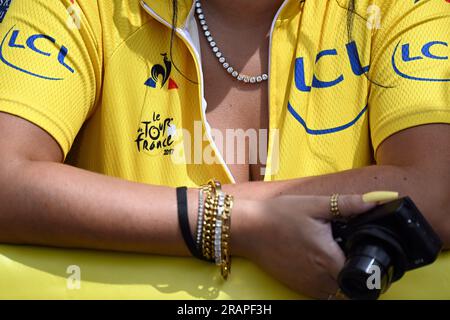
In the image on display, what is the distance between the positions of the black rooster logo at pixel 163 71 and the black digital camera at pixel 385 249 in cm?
92

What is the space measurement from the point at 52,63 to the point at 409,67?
3.31 feet

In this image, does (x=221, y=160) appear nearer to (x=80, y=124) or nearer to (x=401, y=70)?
(x=80, y=124)

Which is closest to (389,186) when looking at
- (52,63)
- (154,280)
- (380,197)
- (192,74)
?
(380,197)

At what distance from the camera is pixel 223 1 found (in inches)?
93.7

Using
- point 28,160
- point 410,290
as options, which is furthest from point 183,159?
point 410,290

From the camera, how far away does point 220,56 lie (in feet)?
7.82

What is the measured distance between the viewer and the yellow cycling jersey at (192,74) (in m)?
2.12

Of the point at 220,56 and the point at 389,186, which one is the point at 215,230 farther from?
the point at 220,56

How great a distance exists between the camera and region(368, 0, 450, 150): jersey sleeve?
79.1 inches

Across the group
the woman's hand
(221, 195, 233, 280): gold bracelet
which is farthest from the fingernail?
(221, 195, 233, 280): gold bracelet

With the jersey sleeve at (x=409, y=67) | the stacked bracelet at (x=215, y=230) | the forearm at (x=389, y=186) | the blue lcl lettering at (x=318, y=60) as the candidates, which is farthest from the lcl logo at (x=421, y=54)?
the stacked bracelet at (x=215, y=230)

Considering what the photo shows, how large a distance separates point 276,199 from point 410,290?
387 mm

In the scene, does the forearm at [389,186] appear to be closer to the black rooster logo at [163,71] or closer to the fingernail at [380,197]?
the fingernail at [380,197]
